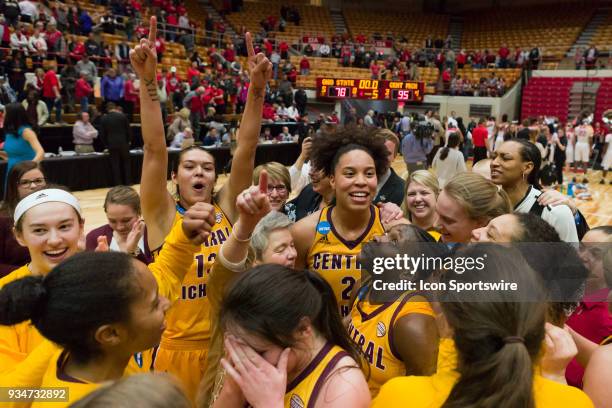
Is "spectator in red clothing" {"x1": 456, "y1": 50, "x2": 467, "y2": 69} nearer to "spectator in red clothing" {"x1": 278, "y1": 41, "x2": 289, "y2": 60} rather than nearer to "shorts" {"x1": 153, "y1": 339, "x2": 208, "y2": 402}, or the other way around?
"spectator in red clothing" {"x1": 278, "y1": 41, "x2": 289, "y2": 60}

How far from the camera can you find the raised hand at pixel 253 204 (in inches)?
77.3

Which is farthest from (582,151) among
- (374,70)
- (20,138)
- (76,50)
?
→ (20,138)

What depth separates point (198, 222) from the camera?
2.00m

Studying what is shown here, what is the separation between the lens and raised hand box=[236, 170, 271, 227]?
6.44 ft

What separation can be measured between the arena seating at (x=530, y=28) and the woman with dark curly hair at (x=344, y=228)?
2394cm

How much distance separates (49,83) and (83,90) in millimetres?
765

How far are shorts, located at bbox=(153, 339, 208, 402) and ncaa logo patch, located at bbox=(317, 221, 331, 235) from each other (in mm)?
847

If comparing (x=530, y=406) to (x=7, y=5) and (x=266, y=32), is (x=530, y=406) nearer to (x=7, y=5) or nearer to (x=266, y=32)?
(x=7, y=5)

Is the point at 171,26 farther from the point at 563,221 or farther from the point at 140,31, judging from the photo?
the point at 563,221

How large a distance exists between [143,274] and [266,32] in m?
→ 24.8

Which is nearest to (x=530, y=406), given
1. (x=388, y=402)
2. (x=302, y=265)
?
(x=388, y=402)

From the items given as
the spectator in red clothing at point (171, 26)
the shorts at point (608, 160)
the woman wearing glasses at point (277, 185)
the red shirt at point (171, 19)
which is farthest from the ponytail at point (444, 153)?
the red shirt at point (171, 19)

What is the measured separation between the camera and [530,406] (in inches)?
49.4

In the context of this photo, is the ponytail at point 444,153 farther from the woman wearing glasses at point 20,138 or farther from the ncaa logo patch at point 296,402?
the ncaa logo patch at point 296,402
